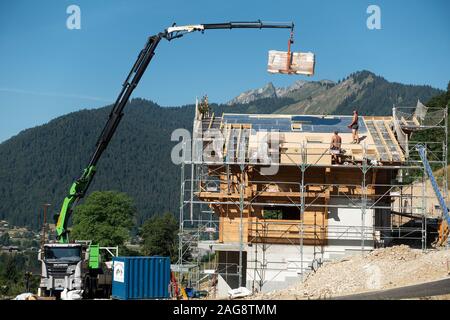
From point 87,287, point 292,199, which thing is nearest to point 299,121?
point 292,199

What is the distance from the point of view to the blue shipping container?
2917 cm

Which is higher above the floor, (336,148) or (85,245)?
(336,148)

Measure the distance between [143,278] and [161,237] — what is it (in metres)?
63.7

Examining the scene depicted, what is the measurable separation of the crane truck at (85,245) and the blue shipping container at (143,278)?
1.54 m

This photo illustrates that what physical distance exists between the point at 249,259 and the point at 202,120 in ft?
24.6

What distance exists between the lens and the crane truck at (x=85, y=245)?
28875 millimetres

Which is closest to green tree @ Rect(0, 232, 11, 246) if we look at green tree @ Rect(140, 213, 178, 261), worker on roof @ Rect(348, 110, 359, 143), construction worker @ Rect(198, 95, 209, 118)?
green tree @ Rect(140, 213, 178, 261)

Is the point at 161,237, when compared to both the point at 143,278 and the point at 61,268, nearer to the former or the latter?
the point at 143,278

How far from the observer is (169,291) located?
30.1m

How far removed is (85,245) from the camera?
30.9 metres

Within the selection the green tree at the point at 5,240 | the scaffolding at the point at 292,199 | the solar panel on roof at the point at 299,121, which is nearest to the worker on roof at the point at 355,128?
the scaffolding at the point at 292,199

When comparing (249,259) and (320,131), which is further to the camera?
(320,131)
